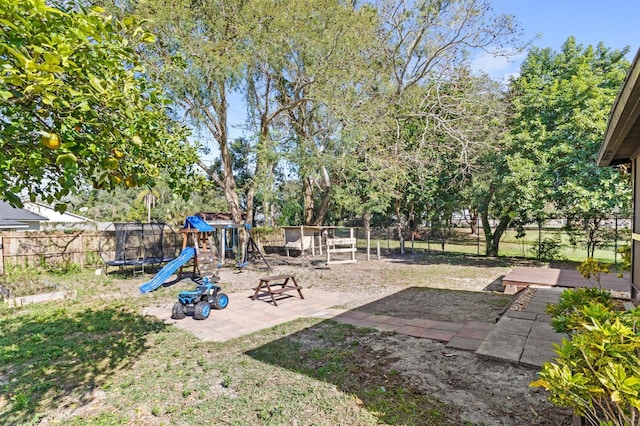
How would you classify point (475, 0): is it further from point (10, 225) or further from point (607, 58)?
point (10, 225)

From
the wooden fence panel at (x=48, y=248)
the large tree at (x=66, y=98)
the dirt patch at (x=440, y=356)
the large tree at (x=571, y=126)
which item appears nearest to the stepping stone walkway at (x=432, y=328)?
the dirt patch at (x=440, y=356)

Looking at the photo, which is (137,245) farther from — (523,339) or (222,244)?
(523,339)

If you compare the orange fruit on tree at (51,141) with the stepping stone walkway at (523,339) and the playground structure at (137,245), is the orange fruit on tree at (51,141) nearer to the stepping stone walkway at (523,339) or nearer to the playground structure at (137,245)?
the stepping stone walkway at (523,339)

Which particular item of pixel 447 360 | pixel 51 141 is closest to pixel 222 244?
pixel 447 360

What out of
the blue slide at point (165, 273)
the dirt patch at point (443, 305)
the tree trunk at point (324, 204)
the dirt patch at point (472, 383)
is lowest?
the dirt patch at point (443, 305)

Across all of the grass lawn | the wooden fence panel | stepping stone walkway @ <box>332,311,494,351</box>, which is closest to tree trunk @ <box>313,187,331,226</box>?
the wooden fence panel

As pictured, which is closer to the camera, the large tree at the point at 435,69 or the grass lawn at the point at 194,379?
the grass lawn at the point at 194,379

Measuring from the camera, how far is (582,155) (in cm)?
1005

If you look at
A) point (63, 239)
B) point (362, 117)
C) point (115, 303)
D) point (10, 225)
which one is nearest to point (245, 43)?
point (362, 117)

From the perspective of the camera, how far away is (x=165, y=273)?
309 inches

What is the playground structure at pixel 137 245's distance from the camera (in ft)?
35.2

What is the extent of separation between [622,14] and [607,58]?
8.55 m

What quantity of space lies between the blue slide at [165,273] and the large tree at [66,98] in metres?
5.32

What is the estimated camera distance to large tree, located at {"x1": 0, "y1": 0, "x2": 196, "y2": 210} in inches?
55.2
